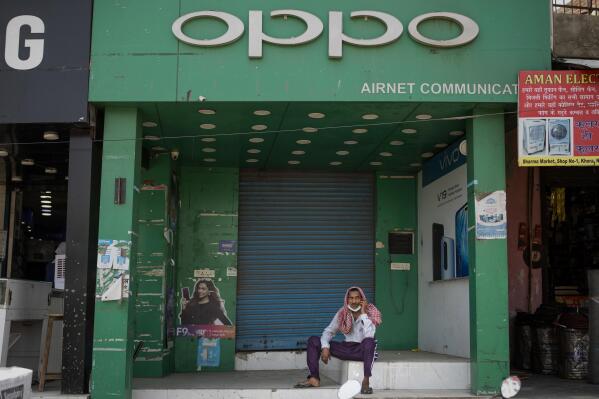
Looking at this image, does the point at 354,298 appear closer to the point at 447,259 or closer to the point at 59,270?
the point at 447,259

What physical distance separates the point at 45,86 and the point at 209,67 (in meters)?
2.06

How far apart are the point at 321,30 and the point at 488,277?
370cm

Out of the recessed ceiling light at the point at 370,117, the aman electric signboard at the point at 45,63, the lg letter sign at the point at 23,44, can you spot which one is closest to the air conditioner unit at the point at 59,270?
the aman electric signboard at the point at 45,63

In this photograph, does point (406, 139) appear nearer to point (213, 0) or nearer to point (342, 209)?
point (342, 209)

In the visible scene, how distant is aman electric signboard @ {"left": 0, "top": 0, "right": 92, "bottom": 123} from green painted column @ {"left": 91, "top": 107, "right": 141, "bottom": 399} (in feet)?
1.72

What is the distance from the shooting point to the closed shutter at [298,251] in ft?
40.8

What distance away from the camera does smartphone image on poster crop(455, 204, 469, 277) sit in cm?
1066

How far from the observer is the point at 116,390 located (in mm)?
8742

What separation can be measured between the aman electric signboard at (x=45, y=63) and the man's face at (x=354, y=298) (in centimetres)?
410

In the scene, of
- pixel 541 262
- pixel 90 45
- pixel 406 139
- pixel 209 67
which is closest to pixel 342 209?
pixel 406 139

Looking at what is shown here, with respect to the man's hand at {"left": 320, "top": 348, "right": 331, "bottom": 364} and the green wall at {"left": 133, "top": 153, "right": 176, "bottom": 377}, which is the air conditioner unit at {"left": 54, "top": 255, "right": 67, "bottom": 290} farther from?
the man's hand at {"left": 320, "top": 348, "right": 331, "bottom": 364}

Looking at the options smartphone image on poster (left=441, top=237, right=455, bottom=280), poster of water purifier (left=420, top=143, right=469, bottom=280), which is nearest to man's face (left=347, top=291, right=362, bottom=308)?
poster of water purifier (left=420, top=143, right=469, bottom=280)

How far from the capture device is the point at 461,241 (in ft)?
35.7

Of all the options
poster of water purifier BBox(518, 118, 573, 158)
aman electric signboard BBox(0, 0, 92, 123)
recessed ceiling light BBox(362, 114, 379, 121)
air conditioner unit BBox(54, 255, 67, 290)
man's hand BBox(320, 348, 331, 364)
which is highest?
aman electric signboard BBox(0, 0, 92, 123)
